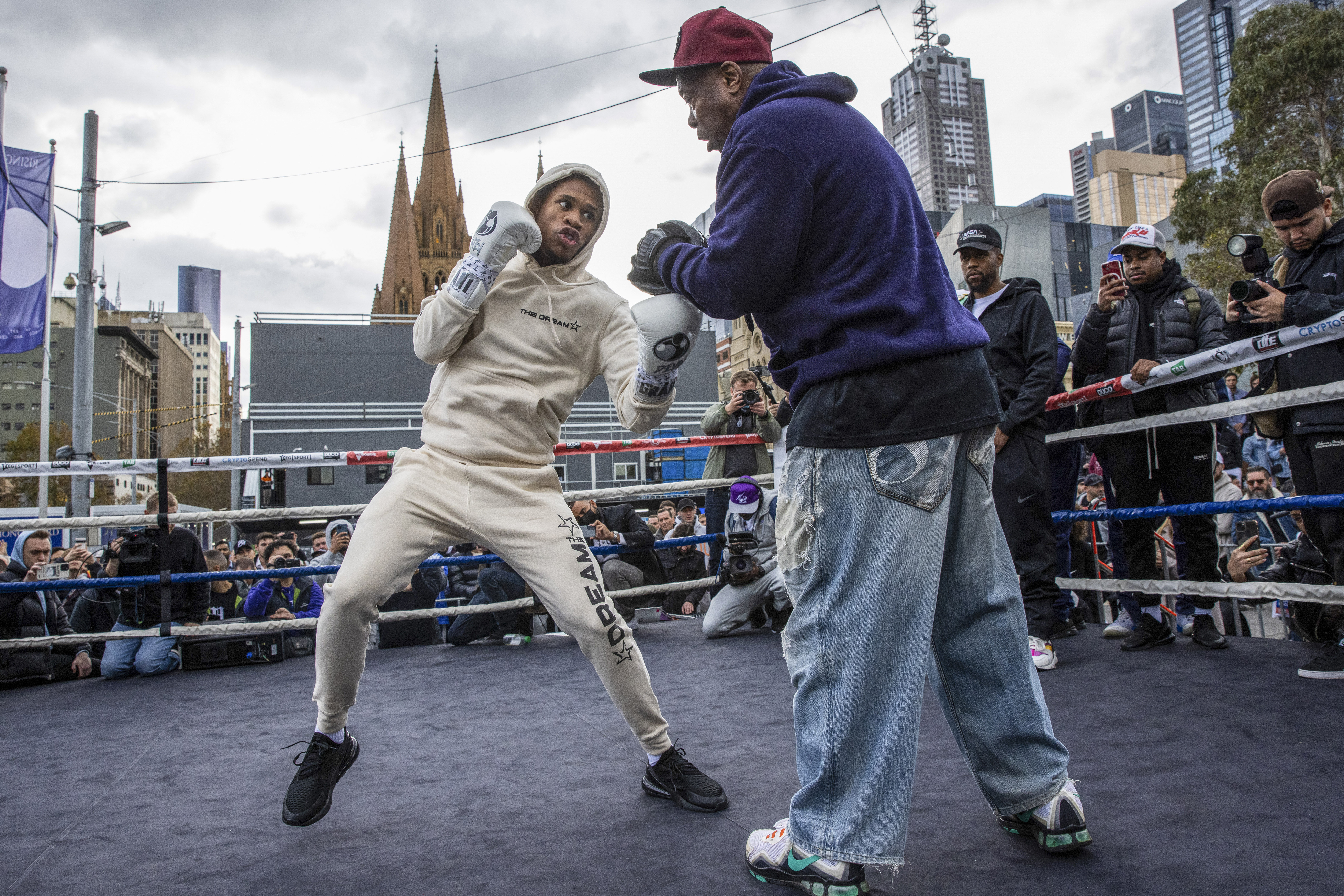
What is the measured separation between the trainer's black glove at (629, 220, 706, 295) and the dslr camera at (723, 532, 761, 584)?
3076 mm

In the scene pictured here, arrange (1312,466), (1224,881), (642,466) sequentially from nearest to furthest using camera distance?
(1224,881) → (1312,466) → (642,466)

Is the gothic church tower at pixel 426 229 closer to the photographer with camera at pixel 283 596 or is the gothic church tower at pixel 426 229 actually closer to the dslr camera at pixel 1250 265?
the photographer with camera at pixel 283 596

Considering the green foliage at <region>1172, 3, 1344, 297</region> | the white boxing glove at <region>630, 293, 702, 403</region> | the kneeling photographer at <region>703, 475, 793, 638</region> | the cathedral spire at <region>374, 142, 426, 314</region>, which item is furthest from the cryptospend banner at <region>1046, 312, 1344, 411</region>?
the cathedral spire at <region>374, 142, 426, 314</region>

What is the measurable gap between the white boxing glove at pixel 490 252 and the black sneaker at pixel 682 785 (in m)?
1.26

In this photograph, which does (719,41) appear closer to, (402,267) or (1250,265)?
(1250,265)

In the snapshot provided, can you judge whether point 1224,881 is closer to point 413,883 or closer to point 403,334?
point 413,883

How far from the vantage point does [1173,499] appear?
3.56m

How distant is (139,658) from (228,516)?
89 centimetres

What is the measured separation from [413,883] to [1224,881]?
1441 mm

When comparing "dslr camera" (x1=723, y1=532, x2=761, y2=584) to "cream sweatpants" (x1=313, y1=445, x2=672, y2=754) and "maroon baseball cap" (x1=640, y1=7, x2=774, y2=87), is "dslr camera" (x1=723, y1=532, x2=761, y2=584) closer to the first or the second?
"cream sweatpants" (x1=313, y1=445, x2=672, y2=754)

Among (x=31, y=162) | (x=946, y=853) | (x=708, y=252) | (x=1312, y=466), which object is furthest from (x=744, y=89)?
(x=31, y=162)

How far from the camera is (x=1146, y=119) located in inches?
5620

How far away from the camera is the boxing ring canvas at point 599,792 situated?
1.58 meters

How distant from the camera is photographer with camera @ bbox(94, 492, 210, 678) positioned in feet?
13.8
